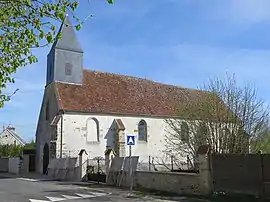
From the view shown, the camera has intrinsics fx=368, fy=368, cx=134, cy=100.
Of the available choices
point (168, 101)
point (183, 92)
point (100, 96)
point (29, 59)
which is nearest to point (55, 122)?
point (100, 96)

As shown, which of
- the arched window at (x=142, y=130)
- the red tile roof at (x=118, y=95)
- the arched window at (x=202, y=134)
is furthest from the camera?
the arched window at (x=142, y=130)

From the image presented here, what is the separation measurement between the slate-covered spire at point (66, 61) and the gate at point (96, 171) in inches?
450

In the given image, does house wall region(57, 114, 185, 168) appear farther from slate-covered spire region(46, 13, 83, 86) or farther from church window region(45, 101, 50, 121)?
slate-covered spire region(46, 13, 83, 86)

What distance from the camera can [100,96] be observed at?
116 feet

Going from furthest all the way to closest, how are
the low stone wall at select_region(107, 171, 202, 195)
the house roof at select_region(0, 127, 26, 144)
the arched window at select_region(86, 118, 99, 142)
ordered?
1. the house roof at select_region(0, 127, 26, 144)
2. the arched window at select_region(86, 118, 99, 142)
3. the low stone wall at select_region(107, 171, 202, 195)

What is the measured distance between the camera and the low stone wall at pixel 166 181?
16750mm

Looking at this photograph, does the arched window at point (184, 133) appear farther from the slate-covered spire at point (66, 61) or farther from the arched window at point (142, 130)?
the slate-covered spire at point (66, 61)

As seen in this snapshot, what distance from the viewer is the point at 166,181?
1841cm

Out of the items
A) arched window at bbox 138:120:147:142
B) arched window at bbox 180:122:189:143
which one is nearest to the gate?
arched window at bbox 180:122:189:143

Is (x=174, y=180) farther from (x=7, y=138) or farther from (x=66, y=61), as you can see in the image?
(x=7, y=138)

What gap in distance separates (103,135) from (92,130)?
1130 millimetres

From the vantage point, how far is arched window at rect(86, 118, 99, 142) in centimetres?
3353

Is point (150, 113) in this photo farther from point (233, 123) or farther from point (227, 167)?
point (227, 167)

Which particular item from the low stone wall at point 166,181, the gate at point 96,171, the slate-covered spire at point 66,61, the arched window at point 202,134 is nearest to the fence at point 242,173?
the low stone wall at point 166,181
